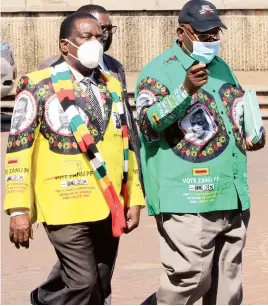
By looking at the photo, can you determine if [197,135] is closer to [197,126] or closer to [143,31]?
[197,126]

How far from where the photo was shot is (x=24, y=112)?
533 centimetres

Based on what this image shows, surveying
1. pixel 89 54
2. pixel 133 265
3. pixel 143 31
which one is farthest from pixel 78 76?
pixel 143 31

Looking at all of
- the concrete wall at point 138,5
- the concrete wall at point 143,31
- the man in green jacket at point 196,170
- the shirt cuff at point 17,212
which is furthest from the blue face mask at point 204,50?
the concrete wall at point 138,5

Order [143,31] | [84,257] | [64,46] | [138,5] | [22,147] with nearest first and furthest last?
[22,147], [84,257], [64,46], [143,31], [138,5]

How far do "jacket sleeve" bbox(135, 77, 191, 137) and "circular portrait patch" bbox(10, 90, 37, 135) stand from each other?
535 mm

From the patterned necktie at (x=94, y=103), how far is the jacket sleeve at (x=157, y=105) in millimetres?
194

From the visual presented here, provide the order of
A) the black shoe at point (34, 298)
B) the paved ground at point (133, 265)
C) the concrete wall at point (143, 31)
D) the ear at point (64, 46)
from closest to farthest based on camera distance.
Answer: the ear at point (64, 46) < the black shoe at point (34, 298) < the paved ground at point (133, 265) < the concrete wall at point (143, 31)

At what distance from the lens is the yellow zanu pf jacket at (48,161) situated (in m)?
5.30

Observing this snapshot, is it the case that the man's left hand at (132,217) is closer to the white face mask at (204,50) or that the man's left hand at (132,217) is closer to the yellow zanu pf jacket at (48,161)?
the yellow zanu pf jacket at (48,161)

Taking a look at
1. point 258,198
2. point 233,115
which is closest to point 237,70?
point 258,198

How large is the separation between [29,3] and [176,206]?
44.5 ft

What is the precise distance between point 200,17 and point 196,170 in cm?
75

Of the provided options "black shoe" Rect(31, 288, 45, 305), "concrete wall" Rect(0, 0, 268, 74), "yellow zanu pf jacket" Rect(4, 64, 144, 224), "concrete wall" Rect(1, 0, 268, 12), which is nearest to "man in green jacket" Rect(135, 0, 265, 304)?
"yellow zanu pf jacket" Rect(4, 64, 144, 224)

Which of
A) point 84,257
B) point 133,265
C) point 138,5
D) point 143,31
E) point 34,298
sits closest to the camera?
point 84,257
